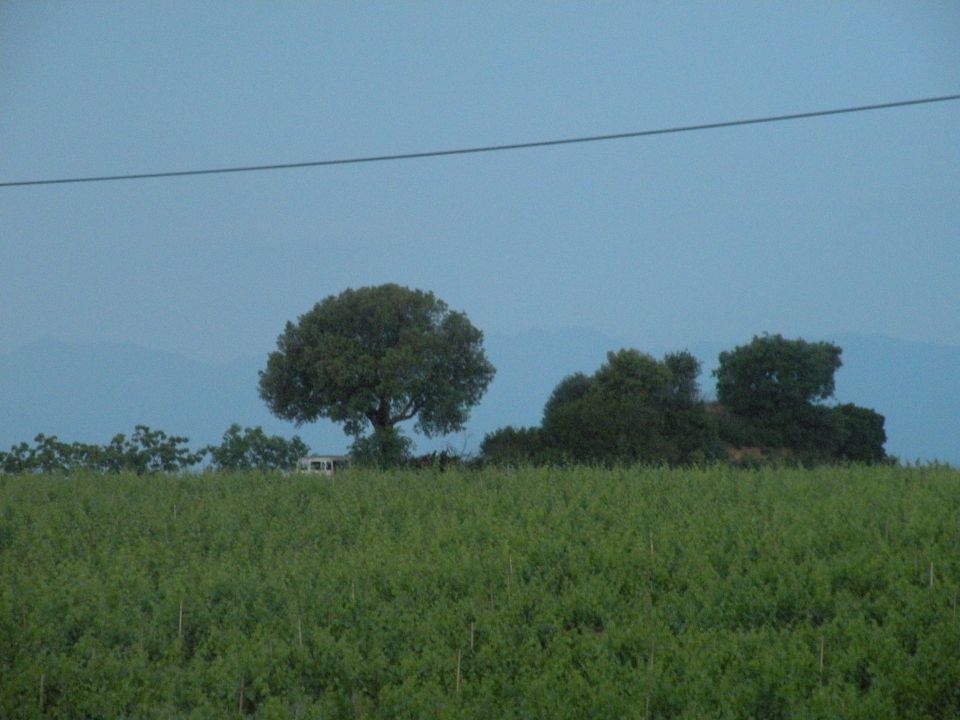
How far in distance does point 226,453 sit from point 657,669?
25.5m

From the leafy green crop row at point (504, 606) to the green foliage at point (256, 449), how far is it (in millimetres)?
16754

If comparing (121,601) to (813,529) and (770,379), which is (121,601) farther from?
(770,379)

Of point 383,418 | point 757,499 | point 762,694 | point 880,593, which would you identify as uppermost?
point 383,418

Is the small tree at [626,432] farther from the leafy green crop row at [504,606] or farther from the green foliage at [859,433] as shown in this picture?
the leafy green crop row at [504,606]

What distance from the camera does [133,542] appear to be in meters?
Answer: 15.4

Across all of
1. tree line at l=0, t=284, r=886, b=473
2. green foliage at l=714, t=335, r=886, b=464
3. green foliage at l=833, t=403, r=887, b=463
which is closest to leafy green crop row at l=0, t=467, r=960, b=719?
tree line at l=0, t=284, r=886, b=473

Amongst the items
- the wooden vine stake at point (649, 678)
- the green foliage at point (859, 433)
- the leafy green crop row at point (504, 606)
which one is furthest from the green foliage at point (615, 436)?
the wooden vine stake at point (649, 678)

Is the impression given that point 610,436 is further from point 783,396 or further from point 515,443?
point 783,396

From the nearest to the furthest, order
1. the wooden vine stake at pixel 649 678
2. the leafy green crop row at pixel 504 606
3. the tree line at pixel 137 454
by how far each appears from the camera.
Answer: the wooden vine stake at pixel 649 678, the leafy green crop row at pixel 504 606, the tree line at pixel 137 454

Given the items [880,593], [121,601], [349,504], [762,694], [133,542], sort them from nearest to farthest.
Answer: [762,694], [880,593], [121,601], [133,542], [349,504]

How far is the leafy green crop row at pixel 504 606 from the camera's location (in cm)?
951

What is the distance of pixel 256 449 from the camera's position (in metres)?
35.2

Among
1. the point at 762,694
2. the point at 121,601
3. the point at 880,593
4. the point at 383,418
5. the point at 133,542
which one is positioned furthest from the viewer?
the point at 383,418

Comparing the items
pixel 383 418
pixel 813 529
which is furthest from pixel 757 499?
pixel 383 418
